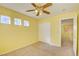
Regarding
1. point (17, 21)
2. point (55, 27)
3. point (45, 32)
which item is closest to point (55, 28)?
point (55, 27)

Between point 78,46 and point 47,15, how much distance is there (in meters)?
0.72

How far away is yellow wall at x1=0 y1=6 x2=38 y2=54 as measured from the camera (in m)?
1.22

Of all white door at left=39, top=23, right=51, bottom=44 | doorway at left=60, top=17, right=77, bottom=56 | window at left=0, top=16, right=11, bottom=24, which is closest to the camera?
window at left=0, top=16, right=11, bottom=24

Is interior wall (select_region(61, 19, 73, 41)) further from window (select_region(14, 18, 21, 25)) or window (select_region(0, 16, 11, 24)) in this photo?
window (select_region(0, 16, 11, 24))

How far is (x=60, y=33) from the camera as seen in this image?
4.45 ft

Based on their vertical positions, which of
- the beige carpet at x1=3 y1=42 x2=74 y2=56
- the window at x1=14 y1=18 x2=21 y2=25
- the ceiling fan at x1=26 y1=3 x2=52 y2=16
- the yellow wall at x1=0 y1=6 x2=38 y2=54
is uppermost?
the ceiling fan at x1=26 y1=3 x2=52 y2=16

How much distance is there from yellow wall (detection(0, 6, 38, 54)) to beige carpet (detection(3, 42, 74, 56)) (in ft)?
0.25

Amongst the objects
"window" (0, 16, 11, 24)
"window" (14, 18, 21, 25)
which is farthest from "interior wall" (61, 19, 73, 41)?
"window" (0, 16, 11, 24)

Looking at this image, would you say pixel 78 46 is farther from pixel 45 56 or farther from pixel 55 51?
pixel 45 56

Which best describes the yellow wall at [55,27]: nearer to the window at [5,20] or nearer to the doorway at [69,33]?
the doorway at [69,33]

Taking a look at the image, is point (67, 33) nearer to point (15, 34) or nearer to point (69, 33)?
point (69, 33)

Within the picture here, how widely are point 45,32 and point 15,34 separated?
0.50 metres

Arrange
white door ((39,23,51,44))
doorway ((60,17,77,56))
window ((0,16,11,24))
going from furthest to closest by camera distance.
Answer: white door ((39,23,51,44)) → doorway ((60,17,77,56)) → window ((0,16,11,24))

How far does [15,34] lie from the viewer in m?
1.31
